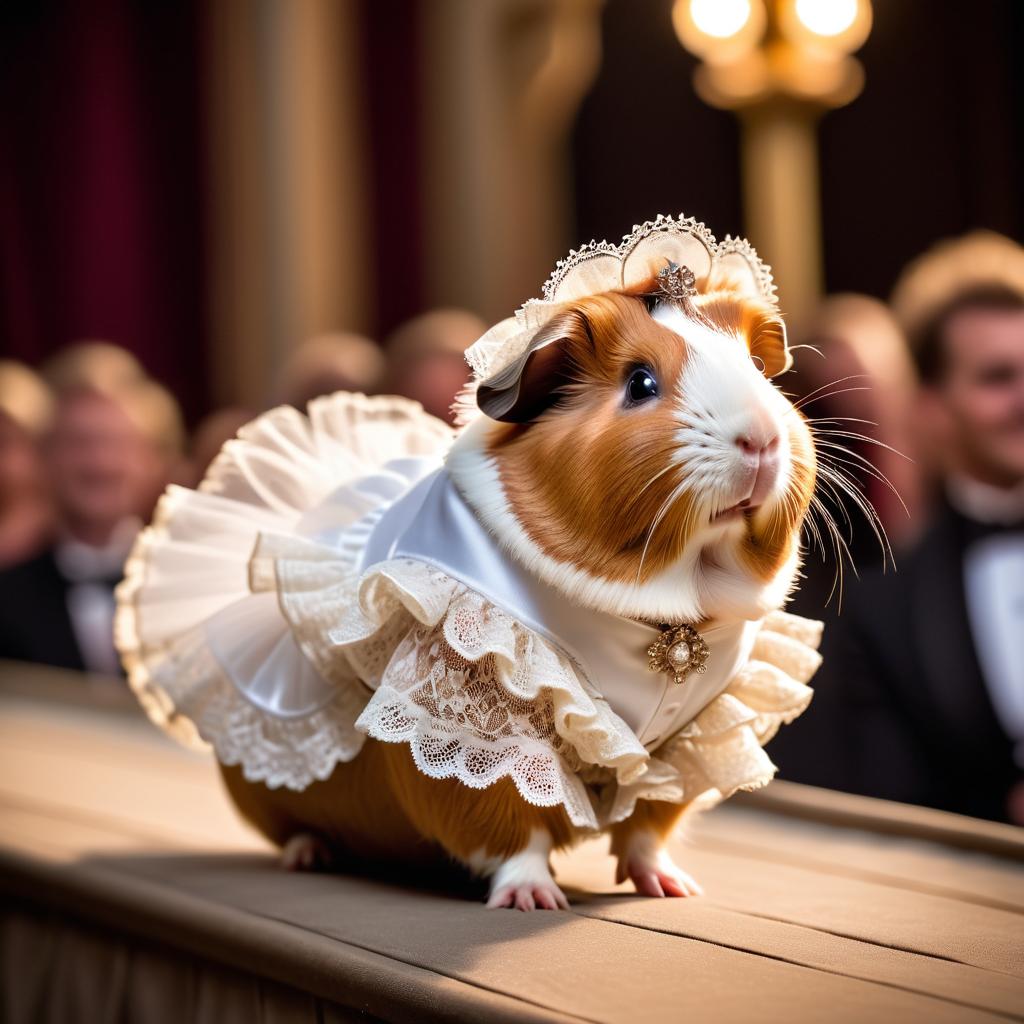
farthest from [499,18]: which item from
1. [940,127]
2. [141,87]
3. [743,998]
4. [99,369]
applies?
[743,998]

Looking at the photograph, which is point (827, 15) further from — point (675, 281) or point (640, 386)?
point (640, 386)

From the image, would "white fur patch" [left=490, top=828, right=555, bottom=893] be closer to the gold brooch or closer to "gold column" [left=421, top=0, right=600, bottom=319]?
the gold brooch

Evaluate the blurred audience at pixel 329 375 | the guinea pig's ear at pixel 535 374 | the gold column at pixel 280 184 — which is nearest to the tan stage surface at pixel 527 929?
the guinea pig's ear at pixel 535 374

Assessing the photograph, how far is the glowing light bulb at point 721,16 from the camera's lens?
367 centimetres

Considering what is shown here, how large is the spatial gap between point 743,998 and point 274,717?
640mm

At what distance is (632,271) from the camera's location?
134 cm

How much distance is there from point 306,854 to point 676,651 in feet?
1.95

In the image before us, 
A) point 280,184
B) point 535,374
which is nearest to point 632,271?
point 535,374

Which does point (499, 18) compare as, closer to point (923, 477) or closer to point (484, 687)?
point (923, 477)

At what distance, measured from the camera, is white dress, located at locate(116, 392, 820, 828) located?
129 centimetres

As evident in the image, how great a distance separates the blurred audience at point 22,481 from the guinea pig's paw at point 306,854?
7.09ft

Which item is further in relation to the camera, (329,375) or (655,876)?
(329,375)

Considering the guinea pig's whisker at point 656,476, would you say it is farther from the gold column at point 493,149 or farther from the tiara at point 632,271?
the gold column at point 493,149

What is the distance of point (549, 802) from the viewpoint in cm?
127
